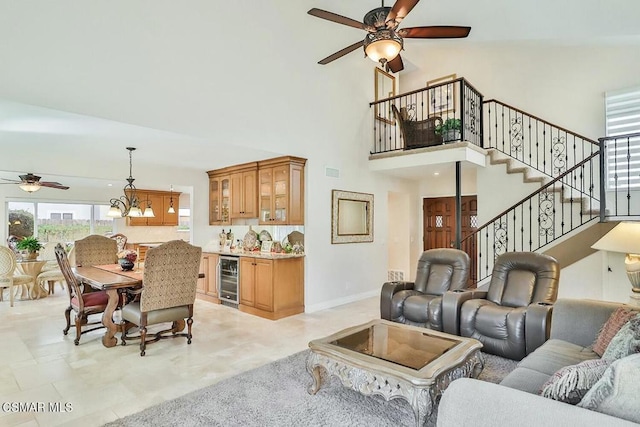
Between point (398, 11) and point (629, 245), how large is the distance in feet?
9.14

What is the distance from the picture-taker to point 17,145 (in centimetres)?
468

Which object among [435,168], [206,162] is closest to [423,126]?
[435,168]

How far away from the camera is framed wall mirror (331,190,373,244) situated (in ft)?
19.5

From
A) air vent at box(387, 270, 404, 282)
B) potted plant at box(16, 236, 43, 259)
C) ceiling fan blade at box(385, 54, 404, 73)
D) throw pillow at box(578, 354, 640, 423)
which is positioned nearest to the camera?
throw pillow at box(578, 354, 640, 423)

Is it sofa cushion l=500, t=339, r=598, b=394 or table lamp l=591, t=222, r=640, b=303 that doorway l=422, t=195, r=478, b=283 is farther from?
sofa cushion l=500, t=339, r=598, b=394

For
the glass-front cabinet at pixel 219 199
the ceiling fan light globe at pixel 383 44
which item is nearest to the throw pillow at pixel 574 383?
the ceiling fan light globe at pixel 383 44

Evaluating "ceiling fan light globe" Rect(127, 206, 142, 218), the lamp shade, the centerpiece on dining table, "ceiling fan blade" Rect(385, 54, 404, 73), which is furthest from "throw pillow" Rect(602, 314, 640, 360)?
"ceiling fan light globe" Rect(127, 206, 142, 218)

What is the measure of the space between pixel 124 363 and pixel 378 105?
19.6 ft

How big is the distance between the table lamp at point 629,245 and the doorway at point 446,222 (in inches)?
161

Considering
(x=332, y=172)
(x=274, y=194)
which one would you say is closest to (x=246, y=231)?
(x=274, y=194)

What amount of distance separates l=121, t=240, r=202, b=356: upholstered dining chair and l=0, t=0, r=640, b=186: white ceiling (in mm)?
1402

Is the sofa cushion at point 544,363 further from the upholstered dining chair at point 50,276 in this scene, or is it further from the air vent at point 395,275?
the upholstered dining chair at point 50,276

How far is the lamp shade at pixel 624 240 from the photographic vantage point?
9.60 ft

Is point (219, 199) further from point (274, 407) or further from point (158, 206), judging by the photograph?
point (274, 407)
